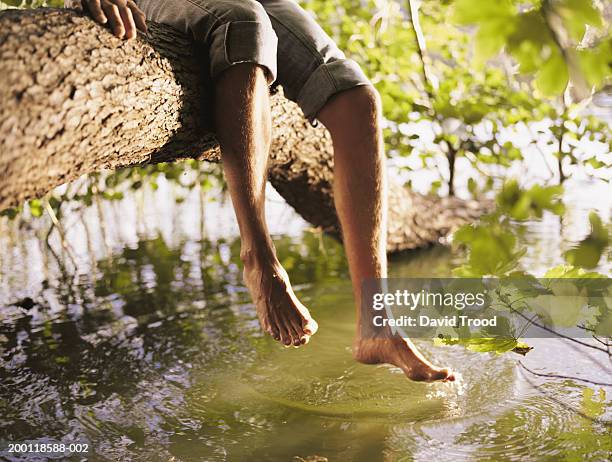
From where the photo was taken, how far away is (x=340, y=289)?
10.0 ft

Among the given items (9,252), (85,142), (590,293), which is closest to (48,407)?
(85,142)

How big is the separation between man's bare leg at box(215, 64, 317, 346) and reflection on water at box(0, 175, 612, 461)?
0.90ft

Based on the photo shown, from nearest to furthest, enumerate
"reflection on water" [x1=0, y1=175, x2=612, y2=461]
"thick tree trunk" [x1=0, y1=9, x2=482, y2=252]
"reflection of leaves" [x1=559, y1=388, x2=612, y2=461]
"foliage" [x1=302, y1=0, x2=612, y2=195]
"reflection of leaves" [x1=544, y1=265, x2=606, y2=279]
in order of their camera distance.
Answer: "reflection of leaves" [x1=544, y1=265, x2=606, y2=279] < "thick tree trunk" [x1=0, y1=9, x2=482, y2=252] < "reflection of leaves" [x1=559, y1=388, x2=612, y2=461] < "reflection on water" [x1=0, y1=175, x2=612, y2=461] < "foliage" [x1=302, y1=0, x2=612, y2=195]

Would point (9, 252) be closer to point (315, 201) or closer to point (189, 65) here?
point (315, 201)

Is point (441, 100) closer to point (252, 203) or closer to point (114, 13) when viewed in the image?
point (252, 203)

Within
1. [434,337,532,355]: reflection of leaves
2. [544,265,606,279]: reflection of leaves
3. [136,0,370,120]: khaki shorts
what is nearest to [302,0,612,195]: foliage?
[136,0,370,120]: khaki shorts

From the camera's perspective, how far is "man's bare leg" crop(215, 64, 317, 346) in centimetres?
156

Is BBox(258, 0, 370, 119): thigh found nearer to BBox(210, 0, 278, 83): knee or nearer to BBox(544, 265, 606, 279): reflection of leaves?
BBox(210, 0, 278, 83): knee

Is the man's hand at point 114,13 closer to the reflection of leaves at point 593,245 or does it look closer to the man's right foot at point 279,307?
the man's right foot at point 279,307

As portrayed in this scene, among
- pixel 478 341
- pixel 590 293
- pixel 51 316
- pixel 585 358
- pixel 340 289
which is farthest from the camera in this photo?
pixel 340 289

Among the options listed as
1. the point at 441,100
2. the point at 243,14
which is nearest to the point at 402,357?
the point at 243,14

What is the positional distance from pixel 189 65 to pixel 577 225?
329cm

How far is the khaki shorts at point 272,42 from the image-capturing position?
1576 mm

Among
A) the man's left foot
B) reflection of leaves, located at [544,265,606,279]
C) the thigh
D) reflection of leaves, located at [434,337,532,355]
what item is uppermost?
the thigh
